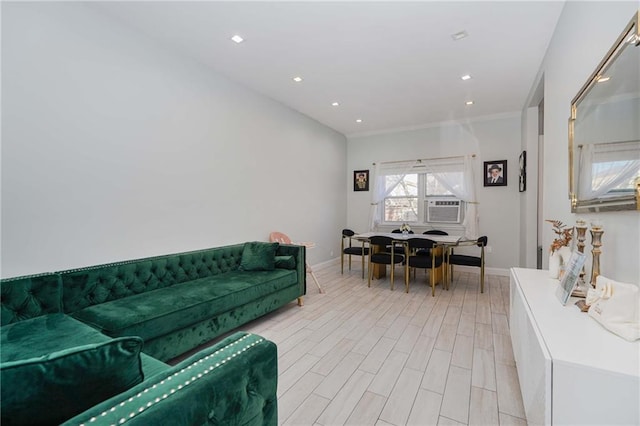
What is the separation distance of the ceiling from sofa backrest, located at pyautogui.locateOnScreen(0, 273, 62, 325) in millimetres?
2368

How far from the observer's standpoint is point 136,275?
8.71 feet

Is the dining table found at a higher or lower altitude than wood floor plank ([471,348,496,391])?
higher

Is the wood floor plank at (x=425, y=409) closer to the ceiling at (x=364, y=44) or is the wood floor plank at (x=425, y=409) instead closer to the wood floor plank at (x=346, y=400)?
the wood floor plank at (x=346, y=400)

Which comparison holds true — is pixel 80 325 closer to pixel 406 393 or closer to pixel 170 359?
pixel 170 359

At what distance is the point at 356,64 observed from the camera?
11.4ft

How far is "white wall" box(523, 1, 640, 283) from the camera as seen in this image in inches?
56.6

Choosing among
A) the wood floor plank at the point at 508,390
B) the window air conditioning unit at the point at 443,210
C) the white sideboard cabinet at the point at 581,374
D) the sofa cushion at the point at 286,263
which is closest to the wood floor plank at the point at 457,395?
the wood floor plank at the point at 508,390

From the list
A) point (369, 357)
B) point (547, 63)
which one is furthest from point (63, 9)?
point (547, 63)

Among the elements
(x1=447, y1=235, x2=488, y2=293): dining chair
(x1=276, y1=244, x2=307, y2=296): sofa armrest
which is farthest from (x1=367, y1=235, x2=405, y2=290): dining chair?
(x1=276, y1=244, x2=307, y2=296): sofa armrest

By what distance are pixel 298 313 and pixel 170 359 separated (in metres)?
1.51

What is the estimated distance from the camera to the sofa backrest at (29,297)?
75.3 inches

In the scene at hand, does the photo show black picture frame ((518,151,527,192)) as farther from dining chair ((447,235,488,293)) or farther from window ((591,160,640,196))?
window ((591,160,640,196))

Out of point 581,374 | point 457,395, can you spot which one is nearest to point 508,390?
point 457,395

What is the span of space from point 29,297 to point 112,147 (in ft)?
4.53
